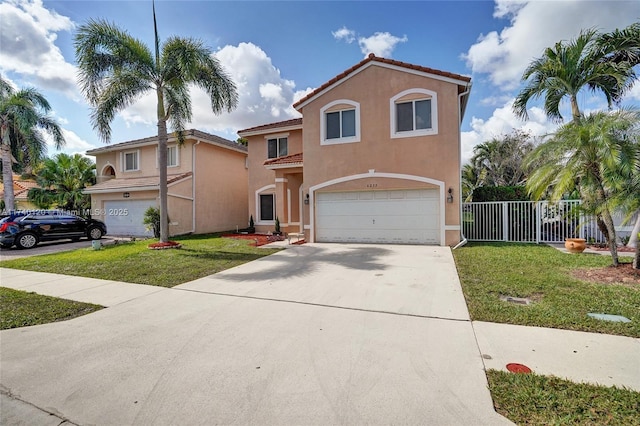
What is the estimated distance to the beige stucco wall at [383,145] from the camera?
39.5ft

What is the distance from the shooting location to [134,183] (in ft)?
62.8

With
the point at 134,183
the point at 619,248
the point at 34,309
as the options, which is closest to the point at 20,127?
the point at 134,183

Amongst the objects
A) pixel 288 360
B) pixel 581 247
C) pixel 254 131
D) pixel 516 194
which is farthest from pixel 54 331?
pixel 516 194

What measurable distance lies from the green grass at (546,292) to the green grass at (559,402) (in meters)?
1.65

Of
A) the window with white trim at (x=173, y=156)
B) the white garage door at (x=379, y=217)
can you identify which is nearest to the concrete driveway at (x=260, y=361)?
the white garage door at (x=379, y=217)

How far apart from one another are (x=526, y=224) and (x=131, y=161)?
80.8 ft

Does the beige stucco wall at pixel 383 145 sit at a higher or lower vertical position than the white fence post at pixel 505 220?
higher

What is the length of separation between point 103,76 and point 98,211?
459 inches

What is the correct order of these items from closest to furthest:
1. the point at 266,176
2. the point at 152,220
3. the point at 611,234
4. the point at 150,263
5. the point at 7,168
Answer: the point at 611,234
the point at 150,263
the point at 152,220
the point at 266,176
the point at 7,168

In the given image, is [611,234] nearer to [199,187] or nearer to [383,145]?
[383,145]

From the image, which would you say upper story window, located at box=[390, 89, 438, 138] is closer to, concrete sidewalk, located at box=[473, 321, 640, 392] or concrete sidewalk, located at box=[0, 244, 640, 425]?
concrete sidewalk, located at box=[0, 244, 640, 425]

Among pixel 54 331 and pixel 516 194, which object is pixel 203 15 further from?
pixel 516 194

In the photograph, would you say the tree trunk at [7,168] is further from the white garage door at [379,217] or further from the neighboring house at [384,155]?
the white garage door at [379,217]

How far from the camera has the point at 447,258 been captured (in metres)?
9.71
